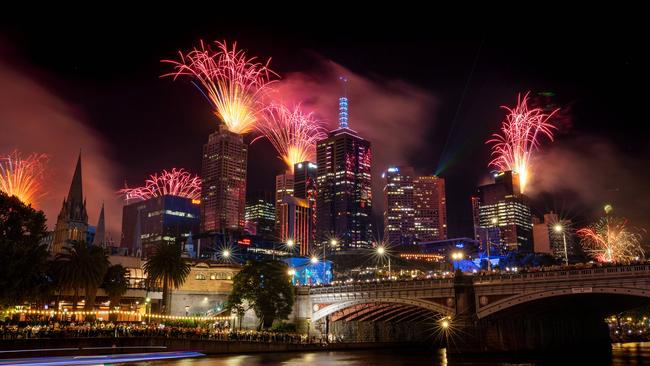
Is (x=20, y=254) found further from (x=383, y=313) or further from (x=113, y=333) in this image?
(x=383, y=313)

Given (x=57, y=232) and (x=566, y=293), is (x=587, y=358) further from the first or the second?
(x=57, y=232)

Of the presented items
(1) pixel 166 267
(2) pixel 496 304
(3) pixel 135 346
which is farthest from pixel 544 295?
(1) pixel 166 267

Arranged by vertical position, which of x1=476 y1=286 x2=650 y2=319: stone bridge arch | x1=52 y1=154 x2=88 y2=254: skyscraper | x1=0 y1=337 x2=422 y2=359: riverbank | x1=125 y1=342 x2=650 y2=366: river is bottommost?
x1=125 y1=342 x2=650 y2=366: river

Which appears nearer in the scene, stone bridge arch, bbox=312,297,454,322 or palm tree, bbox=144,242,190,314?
stone bridge arch, bbox=312,297,454,322

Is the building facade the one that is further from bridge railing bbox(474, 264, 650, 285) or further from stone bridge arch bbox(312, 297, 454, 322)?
bridge railing bbox(474, 264, 650, 285)

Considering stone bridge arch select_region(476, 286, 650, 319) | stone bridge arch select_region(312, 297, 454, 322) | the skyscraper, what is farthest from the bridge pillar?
the skyscraper

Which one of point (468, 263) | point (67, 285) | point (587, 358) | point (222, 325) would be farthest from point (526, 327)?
point (468, 263)
